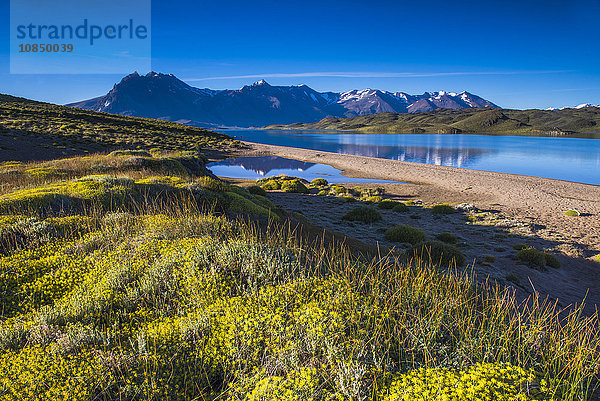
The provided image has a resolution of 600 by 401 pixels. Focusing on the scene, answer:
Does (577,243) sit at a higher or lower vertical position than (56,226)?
lower

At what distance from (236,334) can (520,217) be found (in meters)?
24.3

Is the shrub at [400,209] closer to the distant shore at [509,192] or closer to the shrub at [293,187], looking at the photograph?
the distant shore at [509,192]

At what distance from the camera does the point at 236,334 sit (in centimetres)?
389

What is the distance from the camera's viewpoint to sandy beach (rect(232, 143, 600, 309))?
37.9 feet

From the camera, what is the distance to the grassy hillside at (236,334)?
3.25 m

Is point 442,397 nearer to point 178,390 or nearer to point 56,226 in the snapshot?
point 178,390

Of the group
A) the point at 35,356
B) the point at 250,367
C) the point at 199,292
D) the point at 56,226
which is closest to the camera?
the point at 35,356

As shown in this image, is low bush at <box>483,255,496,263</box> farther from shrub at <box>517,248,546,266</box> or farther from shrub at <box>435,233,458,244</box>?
shrub at <box>435,233,458,244</box>

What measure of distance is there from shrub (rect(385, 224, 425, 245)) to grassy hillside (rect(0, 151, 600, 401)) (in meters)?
8.73

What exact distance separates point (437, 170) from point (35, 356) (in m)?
50.5

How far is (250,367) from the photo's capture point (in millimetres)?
3707

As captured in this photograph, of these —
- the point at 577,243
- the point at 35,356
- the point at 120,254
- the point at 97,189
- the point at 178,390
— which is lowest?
the point at 577,243

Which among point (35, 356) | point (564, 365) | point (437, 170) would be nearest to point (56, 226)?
point (35, 356)

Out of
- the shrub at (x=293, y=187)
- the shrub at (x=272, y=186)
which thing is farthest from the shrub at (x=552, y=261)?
the shrub at (x=272, y=186)
